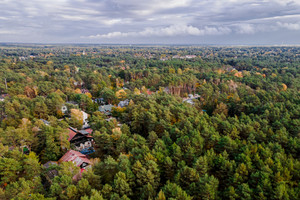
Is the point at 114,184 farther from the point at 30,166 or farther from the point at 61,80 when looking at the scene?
the point at 61,80

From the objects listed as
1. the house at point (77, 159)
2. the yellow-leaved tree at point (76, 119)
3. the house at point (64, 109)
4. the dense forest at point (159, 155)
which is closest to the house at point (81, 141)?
the dense forest at point (159, 155)

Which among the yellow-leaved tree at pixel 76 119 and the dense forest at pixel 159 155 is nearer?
the dense forest at pixel 159 155

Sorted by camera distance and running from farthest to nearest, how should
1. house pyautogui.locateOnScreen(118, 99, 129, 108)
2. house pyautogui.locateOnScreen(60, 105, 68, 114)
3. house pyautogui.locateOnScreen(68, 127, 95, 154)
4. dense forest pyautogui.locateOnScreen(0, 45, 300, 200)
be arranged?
house pyautogui.locateOnScreen(118, 99, 129, 108) < house pyautogui.locateOnScreen(60, 105, 68, 114) < house pyautogui.locateOnScreen(68, 127, 95, 154) < dense forest pyautogui.locateOnScreen(0, 45, 300, 200)

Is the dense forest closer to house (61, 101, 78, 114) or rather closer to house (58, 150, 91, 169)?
house (58, 150, 91, 169)

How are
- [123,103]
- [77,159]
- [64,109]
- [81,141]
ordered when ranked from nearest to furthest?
[77,159] → [81,141] → [64,109] → [123,103]

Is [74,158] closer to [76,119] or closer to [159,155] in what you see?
[159,155]

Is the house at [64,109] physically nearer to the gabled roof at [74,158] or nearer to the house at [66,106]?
the house at [66,106]

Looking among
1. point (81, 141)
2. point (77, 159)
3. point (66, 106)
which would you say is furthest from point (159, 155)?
point (66, 106)

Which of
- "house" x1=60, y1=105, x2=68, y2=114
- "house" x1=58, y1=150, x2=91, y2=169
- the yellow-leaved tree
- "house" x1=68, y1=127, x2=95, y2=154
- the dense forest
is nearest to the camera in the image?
the dense forest

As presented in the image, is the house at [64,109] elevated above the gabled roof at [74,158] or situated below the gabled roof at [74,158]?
above

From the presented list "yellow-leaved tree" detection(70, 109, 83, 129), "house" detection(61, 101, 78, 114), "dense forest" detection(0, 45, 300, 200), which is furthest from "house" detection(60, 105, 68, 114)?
"yellow-leaved tree" detection(70, 109, 83, 129)
